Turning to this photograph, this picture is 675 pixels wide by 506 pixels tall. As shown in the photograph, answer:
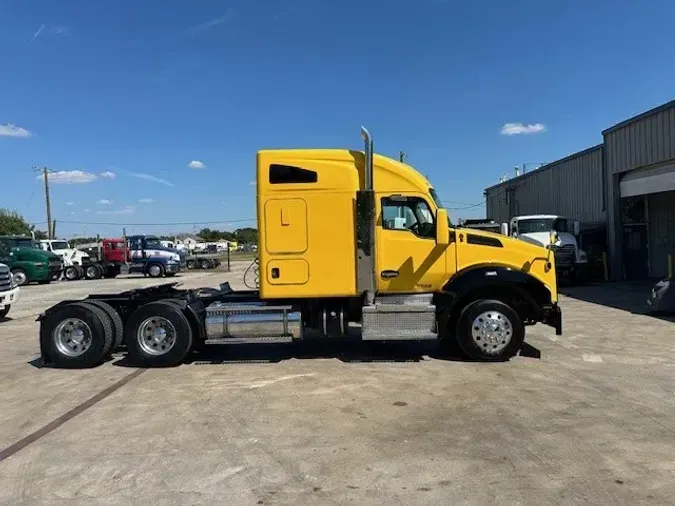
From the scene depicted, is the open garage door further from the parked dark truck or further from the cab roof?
the parked dark truck

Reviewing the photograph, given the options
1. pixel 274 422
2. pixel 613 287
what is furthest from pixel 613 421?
pixel 613 287

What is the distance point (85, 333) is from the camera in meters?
8.73

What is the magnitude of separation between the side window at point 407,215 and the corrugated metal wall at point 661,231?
1760 centimetres

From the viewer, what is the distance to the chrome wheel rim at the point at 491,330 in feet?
27.3

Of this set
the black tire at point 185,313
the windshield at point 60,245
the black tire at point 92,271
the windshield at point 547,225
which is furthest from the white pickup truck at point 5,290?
the windshield at point 60,245

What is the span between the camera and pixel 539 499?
4074 millimetres

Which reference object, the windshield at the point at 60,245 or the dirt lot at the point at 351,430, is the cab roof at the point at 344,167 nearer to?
the dirt lot at the point at 351,430

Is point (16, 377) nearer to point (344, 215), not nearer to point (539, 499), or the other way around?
point (344, 215)

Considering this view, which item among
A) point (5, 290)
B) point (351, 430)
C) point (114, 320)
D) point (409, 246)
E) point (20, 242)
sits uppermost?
point (20, 242)

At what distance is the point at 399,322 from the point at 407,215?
63.1 inches

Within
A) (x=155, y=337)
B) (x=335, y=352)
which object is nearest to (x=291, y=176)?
(x=335, y=352)

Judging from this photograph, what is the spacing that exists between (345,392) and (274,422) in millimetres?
1310

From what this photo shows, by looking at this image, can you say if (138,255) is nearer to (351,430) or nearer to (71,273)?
(71,273)

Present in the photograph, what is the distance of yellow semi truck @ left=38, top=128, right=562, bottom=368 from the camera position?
8367 millimetres
